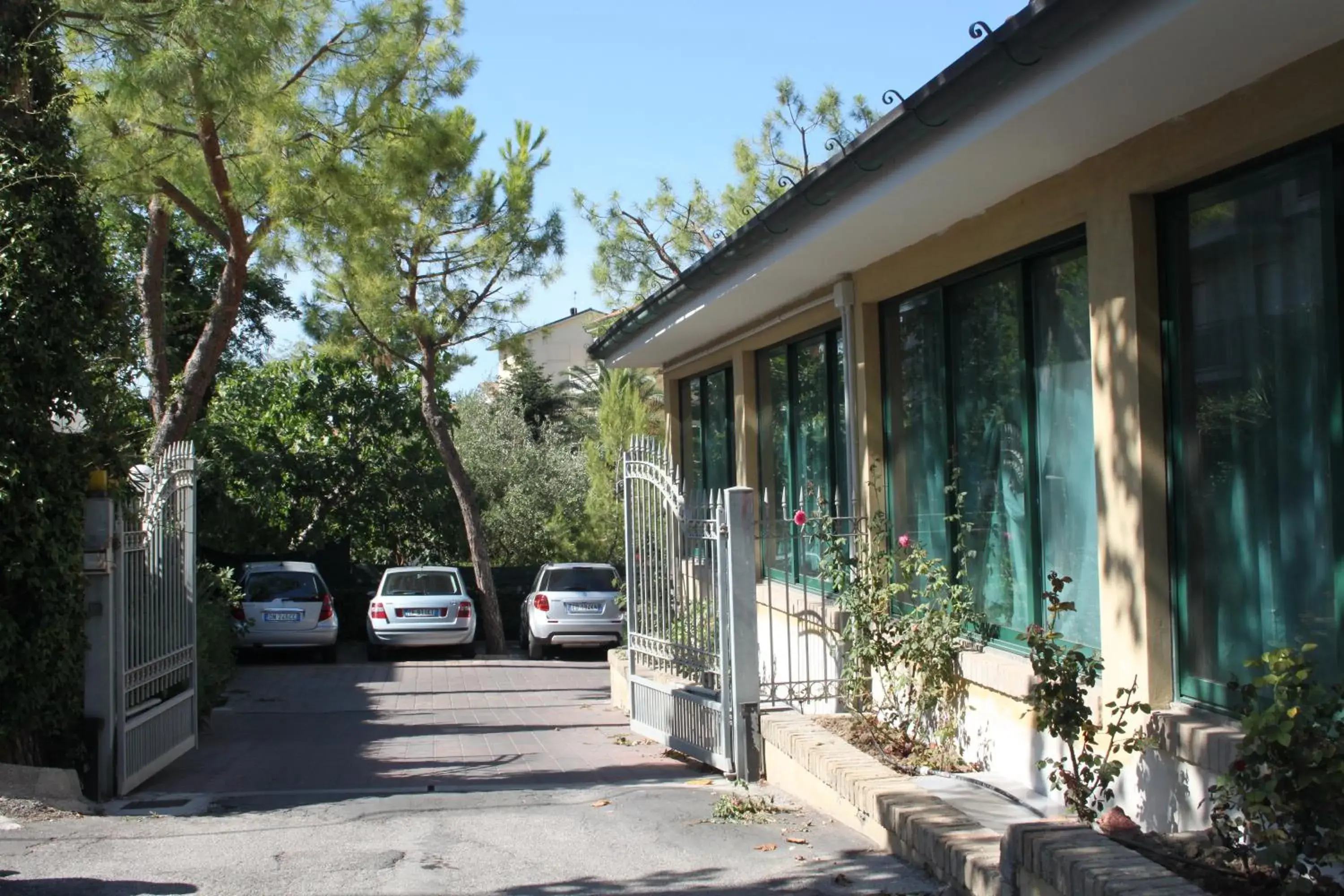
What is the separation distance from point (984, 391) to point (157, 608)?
19.3 ft

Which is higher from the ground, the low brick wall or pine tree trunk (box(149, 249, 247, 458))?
pine tree trunk (box(149, 249, 247, 458))

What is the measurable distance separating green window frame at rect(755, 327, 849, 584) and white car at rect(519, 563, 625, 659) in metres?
8.65

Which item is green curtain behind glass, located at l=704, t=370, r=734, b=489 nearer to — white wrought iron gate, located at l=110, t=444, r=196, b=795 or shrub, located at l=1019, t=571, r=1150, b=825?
white wrought iron gate, located at l=110, t=444, r=196, b=795

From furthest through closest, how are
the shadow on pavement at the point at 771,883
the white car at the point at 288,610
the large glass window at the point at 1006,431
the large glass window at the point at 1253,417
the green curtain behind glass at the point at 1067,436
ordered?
1. the white car at the point at 288,610
2. the large glass window at the point at 1006,431
3. the green curtain behind glass at the point at 1067,436
4. the shadow on pavement at the point at 771,883
5. the large glass window at the point at 1253,417

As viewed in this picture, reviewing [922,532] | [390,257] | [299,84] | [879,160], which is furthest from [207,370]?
[879,160]

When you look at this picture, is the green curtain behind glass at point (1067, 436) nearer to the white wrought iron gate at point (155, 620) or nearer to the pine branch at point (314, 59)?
the white wrought iron gate at point (155, 620)

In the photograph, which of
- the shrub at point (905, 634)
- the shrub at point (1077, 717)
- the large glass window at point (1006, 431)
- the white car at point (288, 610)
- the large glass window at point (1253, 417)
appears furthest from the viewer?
the white car at point (288, 610)

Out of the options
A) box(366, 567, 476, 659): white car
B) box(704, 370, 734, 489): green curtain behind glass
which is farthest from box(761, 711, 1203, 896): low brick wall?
box(366, 567, 476, 659): white car

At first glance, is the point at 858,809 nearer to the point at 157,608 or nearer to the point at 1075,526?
the point at 1075,526

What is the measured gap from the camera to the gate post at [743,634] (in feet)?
26.5

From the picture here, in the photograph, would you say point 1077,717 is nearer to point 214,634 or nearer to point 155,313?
point 214,634

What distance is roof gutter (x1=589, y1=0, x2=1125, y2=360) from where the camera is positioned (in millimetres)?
4387

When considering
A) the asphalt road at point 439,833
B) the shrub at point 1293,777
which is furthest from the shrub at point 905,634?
the shrub at point 1293,777

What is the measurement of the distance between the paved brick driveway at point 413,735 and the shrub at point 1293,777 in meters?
5.70
